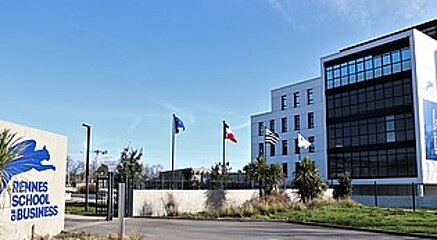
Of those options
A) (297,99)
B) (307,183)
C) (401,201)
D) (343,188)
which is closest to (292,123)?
(297,99)

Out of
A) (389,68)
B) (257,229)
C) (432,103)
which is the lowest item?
(257,229)

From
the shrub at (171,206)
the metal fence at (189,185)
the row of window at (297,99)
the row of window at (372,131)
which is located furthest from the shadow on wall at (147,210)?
the row of window at (297,99)

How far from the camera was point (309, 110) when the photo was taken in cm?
6097

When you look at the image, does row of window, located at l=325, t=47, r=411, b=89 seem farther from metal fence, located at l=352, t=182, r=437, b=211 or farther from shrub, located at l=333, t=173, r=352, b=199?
shrub, located at l=333, t=173, r=352, b=199

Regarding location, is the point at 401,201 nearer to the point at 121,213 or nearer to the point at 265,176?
the point at 265,176

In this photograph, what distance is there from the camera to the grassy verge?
69.6 feet

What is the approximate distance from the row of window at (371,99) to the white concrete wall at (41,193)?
38.9 meters

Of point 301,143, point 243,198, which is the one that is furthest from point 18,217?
point 301,143

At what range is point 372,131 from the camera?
168 feet

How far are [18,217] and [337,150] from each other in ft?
148

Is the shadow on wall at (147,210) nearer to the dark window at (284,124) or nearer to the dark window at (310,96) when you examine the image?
the dark window at (310,96)

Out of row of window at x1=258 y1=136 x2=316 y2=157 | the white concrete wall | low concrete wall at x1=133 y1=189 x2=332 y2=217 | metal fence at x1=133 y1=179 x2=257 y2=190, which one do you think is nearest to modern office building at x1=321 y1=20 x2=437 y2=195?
row of window at x1=258 y1=136 x2=316 y2=157

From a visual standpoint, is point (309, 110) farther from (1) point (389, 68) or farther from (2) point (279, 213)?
(2) point (279, 213)

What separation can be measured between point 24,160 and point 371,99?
141 feet
